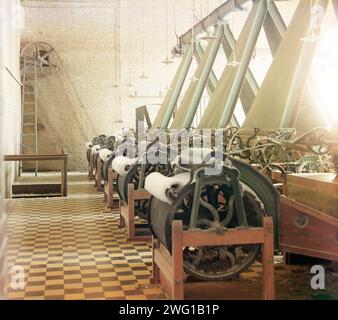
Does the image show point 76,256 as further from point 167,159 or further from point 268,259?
point 268,259

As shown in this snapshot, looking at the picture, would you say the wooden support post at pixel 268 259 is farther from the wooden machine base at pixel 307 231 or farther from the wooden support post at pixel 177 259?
the wooden support post at pixel 177 259

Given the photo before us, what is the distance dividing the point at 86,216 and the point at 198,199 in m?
4.80

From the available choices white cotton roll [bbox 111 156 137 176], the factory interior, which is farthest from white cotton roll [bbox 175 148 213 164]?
white cotton roll [bbox 111 156 137 176]

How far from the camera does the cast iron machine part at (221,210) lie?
12.4 ft

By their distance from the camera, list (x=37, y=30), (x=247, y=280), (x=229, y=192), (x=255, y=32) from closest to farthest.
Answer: (x=229, y=192) → (x=247, y=280) → (x=255, y=32) → (x=37, y=30)

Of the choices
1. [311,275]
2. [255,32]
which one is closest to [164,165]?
[311,275]

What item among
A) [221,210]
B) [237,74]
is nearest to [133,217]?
[221,210]

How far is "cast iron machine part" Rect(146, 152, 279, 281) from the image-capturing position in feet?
12.4

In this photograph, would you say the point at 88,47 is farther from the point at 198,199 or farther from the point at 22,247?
the point at 198,199

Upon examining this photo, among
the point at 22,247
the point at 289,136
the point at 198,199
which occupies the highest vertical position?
the point at 289,136

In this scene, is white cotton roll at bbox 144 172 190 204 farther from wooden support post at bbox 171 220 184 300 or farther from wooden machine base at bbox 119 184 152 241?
wooden machine base at bbox 119 184 152 241

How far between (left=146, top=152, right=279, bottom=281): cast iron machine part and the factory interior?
0.03 feet

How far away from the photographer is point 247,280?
14.7 feet

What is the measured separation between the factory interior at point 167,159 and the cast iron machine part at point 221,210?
0.03 ft
